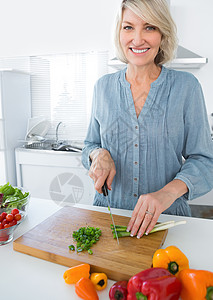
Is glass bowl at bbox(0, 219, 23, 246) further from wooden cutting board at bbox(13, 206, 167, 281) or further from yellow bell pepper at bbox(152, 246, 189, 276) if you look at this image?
yellow bell pepper at bbox(152, 246, 189, 276)

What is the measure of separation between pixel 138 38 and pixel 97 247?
2.57 feet

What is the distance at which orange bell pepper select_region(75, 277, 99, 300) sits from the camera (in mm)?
677

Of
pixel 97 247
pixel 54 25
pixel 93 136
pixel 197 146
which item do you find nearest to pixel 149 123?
pixel 197 146

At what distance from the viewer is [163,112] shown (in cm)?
115

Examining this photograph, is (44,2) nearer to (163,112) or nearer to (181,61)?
(181,61)

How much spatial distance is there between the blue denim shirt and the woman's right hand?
0.43ft

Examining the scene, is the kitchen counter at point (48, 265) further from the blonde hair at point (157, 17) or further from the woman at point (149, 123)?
the blonde hair at point (157, 17)

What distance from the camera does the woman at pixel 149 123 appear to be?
1.06m

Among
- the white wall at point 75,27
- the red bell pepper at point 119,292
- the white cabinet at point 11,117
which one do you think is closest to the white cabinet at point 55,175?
the white cabinet at point 11,117

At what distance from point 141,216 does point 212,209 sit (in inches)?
88.3

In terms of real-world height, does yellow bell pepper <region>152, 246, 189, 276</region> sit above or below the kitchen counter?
above

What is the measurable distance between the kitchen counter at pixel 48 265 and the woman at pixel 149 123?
→ 5.0 inches

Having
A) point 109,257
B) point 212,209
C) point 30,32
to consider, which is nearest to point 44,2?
point 30,32

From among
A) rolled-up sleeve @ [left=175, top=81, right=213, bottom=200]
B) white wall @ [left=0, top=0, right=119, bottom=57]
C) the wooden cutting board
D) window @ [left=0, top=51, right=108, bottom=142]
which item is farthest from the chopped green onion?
white wall @ [left=0, top=0, right=119, bottom=57]
